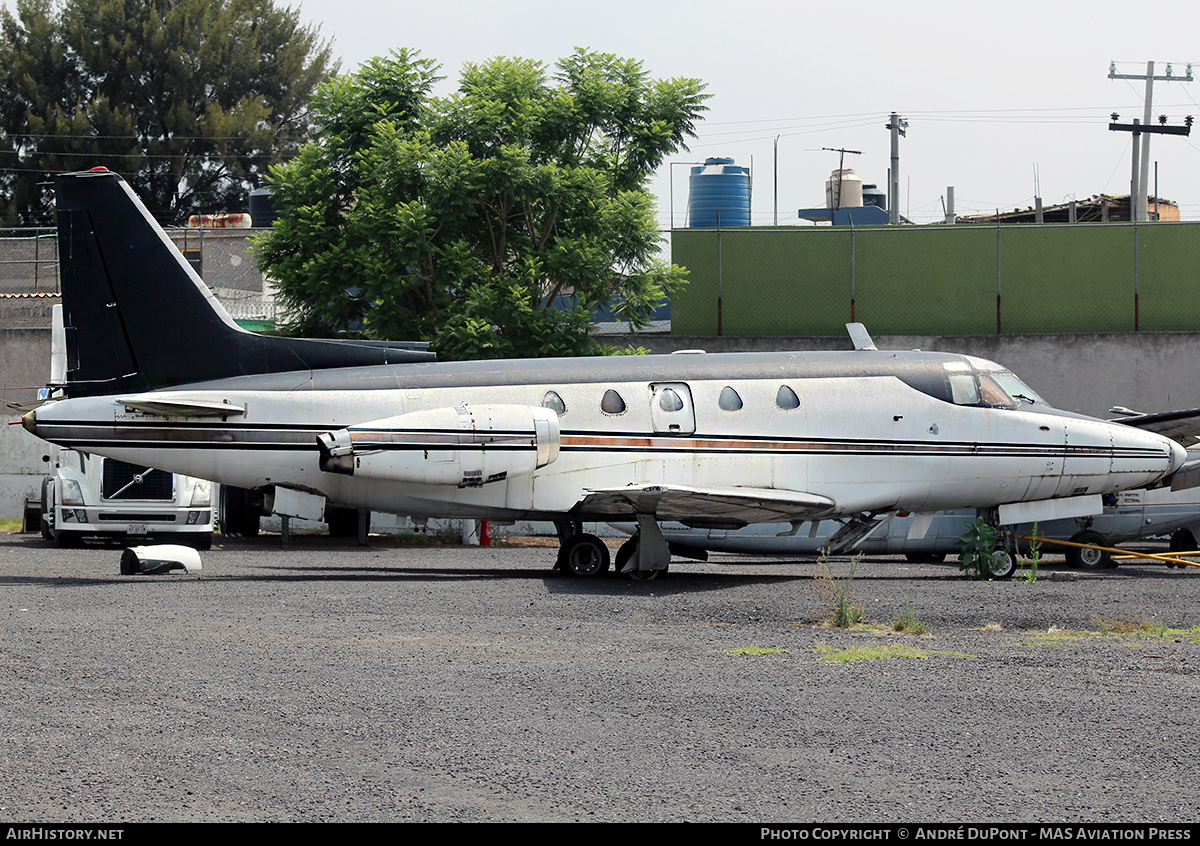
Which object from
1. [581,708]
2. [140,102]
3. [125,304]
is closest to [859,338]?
[125,304]

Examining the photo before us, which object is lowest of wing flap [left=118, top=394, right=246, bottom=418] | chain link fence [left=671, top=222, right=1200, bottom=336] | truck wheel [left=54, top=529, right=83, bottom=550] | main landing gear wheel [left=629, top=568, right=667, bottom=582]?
truck wheel [left=54, top=529, right=83, bottom=550]

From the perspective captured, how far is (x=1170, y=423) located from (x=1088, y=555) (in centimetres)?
258

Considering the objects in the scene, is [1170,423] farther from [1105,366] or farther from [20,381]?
[20,381]

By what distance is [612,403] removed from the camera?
17.1 metres

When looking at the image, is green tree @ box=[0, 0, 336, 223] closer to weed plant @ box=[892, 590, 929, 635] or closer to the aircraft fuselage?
the aircraft fuselage

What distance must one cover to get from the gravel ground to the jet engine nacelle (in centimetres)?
182

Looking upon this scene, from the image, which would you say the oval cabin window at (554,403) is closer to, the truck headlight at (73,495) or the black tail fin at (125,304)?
the black tail fin at (125,304)

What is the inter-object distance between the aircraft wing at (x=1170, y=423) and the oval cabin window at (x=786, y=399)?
6020mm

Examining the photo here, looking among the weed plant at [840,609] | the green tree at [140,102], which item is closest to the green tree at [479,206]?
the weed plant at [840,609]

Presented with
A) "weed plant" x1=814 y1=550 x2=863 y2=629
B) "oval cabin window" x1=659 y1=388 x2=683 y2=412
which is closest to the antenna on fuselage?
"oval cabin window" x1=659 y1=388 x2=683 y2=412

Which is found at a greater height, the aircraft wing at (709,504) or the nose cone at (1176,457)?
the nose cone at (1176,457)

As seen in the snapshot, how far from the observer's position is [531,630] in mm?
11891

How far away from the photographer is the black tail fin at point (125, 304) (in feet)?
54.3

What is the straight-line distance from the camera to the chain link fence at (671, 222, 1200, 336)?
33000 mm
